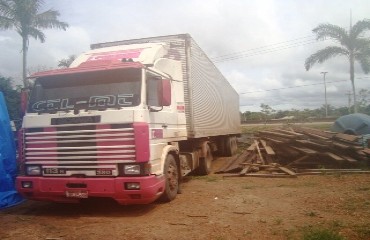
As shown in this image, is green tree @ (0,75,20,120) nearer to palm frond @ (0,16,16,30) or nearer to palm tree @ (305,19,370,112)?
palm frond @ (0,16,16,30)

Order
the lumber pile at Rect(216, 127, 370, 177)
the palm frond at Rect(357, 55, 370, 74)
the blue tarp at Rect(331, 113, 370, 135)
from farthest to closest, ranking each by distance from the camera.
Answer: the palm frond at Rect(357, 55, 370, 74) → the blue tarp at Rect(331, 113, 370, 135) → the lumber pile at Rect(216, 127, 370, 177)

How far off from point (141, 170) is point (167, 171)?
1.06 meters

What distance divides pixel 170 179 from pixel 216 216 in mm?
1484

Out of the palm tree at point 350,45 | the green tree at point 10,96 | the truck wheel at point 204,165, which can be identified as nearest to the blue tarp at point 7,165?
the truck wheel at point 204,165

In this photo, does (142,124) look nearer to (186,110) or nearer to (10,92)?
(186,110)

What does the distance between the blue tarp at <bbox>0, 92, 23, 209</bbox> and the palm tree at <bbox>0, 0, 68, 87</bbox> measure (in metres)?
14.0

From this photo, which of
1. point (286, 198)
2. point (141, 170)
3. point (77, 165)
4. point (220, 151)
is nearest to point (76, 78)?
point (77, 165)

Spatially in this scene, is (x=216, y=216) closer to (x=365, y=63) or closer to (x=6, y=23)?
(x=6, y=23)

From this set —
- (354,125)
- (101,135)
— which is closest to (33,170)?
(101,135)

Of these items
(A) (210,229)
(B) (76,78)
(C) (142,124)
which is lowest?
(A) (210,229)

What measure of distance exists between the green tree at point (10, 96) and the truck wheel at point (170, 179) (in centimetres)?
950

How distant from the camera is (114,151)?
19.3 ft

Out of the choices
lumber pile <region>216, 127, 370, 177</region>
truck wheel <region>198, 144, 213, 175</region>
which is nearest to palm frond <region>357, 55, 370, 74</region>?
lumber pile <region>216, 127, 370, 177</region>

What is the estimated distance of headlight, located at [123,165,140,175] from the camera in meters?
5.91
